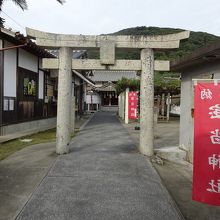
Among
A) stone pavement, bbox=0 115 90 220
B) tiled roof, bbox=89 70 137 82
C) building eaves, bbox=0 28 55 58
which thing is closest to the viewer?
stone pavement, bbox=0 115 90 220

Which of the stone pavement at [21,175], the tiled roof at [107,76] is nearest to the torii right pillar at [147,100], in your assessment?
the stone pavement at [21,175]

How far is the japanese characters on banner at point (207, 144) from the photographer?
17.2 ft

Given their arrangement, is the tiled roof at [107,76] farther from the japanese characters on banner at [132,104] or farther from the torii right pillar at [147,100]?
the torii right pillar at [147,100]

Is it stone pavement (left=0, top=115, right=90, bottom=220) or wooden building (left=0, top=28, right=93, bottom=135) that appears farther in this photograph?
wooden building (left=0, top=28, right=93, bottom=135)

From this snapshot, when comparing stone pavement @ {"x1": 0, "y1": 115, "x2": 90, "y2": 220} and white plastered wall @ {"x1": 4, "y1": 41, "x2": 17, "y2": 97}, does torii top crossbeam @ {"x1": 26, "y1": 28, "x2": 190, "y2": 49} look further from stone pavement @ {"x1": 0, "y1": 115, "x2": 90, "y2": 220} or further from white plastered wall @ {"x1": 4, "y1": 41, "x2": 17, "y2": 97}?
white plastered wall @ {"x1": 4, "y1": 41, "x2": 17, "y2": 97}

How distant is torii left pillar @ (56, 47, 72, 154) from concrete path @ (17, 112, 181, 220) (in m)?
0.69

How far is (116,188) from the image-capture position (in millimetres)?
7344

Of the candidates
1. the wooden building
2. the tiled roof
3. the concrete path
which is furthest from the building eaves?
the tiled roof

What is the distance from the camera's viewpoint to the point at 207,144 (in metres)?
5.29

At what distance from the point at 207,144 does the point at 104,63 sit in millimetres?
6608

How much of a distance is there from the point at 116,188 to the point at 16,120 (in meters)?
10.7

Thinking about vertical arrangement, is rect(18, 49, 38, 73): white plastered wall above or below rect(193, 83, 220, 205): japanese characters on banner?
above

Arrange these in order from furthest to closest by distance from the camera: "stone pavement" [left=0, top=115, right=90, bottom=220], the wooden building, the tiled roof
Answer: the tiled roof, the wooden building, "stone pavement" [left=0, top=115, right=90, bottom=220]

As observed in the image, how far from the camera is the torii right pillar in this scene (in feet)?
37.4
